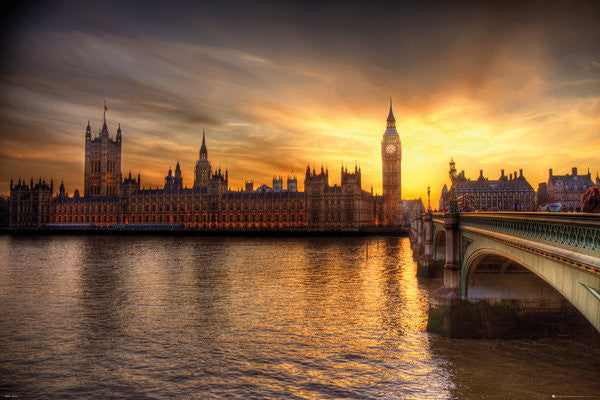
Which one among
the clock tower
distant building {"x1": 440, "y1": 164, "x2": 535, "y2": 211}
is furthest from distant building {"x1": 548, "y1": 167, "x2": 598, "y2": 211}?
the clock tower

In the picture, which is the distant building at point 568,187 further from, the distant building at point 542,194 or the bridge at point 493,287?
the bridge at point 493,287

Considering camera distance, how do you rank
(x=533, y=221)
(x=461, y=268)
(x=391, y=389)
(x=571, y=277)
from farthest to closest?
(x=461, y=268) → (x=391, y=389) → (x=533, y=221) → (x=571, y=277)

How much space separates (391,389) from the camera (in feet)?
49.3

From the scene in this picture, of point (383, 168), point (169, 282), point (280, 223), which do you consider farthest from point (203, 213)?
point (169, 282)

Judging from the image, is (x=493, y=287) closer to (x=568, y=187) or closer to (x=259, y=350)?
(x=259, y=350)

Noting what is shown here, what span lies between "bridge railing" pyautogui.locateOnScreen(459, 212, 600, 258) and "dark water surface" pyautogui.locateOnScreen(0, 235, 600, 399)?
5.85 m

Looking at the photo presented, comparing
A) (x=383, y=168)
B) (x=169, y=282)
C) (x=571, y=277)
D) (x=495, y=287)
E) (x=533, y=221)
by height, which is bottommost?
(x=169, y=282)

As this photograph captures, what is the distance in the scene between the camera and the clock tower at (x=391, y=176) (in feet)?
599

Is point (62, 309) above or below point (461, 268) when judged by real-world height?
below

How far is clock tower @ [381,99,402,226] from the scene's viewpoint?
182 meters

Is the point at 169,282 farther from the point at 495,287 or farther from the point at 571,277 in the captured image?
the point at 571,277

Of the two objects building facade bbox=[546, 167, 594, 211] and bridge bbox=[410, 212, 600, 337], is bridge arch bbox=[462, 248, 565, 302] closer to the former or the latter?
bridge bbox=[410, 212, 600, 337]

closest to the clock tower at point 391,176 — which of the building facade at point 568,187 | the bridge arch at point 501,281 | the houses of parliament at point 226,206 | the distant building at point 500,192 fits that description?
the houses of parliament at point 226,206

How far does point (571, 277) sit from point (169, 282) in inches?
1418
